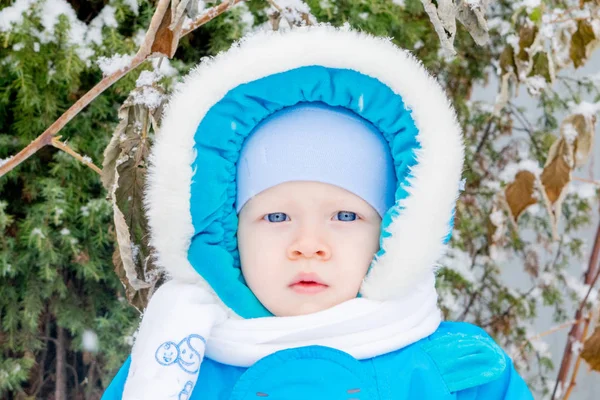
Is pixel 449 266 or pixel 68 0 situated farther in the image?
pixel 449 266

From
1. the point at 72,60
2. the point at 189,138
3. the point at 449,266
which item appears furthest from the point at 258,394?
the point at 449,266

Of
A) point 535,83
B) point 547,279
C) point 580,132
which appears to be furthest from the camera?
point 547,279

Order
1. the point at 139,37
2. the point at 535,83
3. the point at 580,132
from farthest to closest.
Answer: the point at 535,83, the point at 580,132, the point at 139,37

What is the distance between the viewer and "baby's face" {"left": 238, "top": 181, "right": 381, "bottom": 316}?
1.00 meters

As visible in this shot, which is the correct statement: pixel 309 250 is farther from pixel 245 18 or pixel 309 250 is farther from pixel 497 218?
pixel 497 218

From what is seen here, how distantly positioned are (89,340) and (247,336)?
2.09 ft

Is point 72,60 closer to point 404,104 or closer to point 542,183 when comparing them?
point 404,104

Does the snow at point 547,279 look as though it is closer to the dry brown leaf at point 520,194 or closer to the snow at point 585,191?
the snow at point 585,191

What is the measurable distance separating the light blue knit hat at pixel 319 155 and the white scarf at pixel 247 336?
148 mm

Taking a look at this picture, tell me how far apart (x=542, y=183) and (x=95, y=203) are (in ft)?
2.99

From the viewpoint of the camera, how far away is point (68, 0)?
1.50 meters

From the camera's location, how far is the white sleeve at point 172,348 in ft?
3.27

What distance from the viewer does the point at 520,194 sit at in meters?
1.64

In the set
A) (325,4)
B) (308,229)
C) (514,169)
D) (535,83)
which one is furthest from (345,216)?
(514,169)
